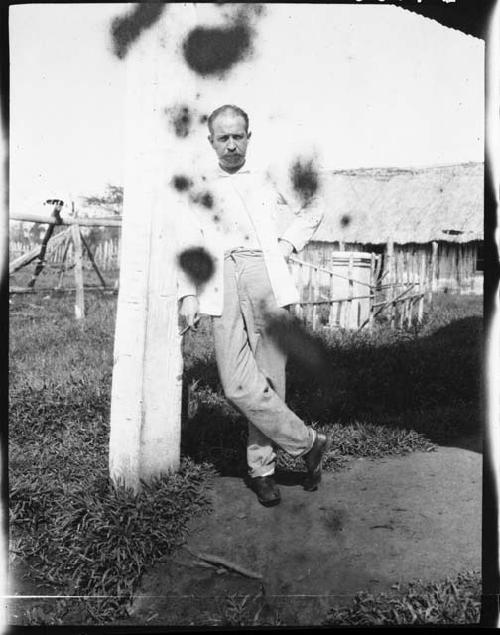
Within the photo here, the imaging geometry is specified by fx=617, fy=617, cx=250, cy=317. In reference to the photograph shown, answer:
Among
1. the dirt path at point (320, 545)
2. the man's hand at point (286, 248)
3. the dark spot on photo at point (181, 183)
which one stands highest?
the dark spot on photo at point (181, 183)

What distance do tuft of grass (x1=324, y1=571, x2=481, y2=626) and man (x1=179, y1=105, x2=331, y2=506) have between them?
68 cm

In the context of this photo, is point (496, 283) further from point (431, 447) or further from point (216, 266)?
point (216, 266)

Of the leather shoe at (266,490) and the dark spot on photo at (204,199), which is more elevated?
the dark spot on photo at (204,199)

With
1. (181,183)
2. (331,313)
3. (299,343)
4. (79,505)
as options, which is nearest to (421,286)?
(331,313)

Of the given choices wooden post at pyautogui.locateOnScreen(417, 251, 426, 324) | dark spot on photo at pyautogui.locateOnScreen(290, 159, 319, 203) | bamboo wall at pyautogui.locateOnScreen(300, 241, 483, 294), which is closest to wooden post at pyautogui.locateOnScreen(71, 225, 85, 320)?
bamboo wall at pyautogui.locateOnScreen(300, 241, 483, 294)

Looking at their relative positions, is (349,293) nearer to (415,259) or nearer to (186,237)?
(415,259)

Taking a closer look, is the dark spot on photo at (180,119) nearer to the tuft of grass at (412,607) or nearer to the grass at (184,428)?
the grass at (184,428)

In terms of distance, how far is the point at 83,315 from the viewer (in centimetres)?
594

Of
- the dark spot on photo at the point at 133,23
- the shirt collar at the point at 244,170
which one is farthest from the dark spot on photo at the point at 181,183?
the dark spot on photo at the point at 133,23

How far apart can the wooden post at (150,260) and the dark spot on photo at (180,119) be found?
0.09 feet

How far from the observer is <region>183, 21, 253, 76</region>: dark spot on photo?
3.37 metres

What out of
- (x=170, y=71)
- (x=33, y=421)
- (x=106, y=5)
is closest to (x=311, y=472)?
(x=33, y=421)

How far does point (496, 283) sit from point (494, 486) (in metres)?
1.18

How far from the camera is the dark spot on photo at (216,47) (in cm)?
337
